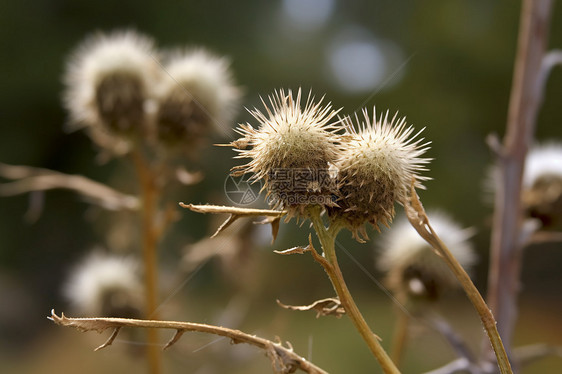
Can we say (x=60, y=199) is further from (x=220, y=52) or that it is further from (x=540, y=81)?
(x=540, y=81)

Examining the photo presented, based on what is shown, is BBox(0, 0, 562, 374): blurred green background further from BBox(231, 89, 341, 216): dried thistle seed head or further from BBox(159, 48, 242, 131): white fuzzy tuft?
BBox(231, 89, 341, 216): dried thistle seed head

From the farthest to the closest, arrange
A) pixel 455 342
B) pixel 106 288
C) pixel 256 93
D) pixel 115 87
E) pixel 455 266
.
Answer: pixel 256 93, pixel 106 288, pixel 115 87, pixel 455 342, pixel 455 266

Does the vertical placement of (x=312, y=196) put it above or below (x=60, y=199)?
below

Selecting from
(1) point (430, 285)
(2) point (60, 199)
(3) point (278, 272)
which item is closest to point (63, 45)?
(2) point (60, 199)

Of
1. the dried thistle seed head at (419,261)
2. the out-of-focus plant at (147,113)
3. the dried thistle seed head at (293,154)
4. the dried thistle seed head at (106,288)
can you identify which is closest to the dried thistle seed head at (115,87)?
the out-of-focus plant at (147,113)

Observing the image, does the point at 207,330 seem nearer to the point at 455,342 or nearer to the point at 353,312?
the point at 353,312

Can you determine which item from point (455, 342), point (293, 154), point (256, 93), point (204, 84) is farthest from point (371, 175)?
point (256, 93)
